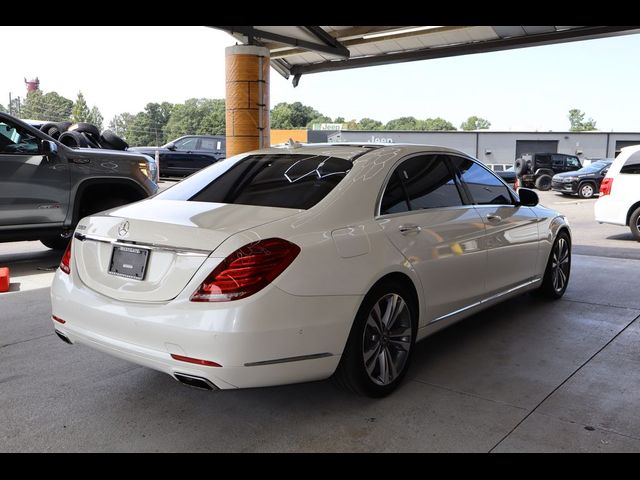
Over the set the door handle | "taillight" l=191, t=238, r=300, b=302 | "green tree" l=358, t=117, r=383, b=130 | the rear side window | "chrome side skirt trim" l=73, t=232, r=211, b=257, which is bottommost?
"taillight" l=191, t=238, r=300, b=302

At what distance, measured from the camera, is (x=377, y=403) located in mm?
3533

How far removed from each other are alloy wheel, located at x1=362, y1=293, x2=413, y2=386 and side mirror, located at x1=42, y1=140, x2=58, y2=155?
5.54 m

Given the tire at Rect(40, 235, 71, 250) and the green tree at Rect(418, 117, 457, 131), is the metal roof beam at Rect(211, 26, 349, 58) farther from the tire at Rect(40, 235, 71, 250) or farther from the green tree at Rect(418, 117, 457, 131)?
the green tree at Rect(418, 117, 457, 131)

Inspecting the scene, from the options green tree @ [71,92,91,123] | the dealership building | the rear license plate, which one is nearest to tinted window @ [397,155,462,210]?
the rear license plate

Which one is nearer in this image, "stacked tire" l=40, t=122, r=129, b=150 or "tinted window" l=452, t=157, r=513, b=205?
"tinted window" l=452, t=157, r=513, b=205

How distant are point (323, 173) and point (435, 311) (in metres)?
1.22

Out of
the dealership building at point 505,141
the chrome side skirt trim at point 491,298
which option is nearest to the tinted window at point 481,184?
the chrome side skirt trim at point 491,298

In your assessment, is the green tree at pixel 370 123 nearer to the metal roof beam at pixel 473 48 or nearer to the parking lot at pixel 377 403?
the metal roof beam at pixel 473 48

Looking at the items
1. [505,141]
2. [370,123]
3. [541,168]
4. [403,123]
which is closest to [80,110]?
[370,123]

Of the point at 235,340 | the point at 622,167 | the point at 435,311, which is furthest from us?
the point at 622,167

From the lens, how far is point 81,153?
7719 millimetres

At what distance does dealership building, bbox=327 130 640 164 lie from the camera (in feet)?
157
